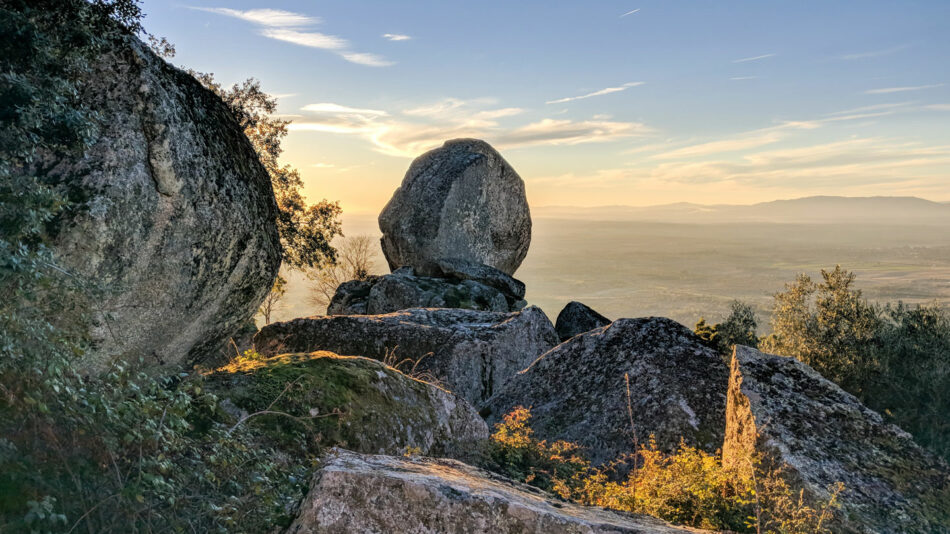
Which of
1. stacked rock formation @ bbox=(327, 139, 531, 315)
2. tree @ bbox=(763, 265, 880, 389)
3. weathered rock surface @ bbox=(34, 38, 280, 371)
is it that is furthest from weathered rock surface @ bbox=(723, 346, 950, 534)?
tree @ bbox=(763, 265, 880, 389)

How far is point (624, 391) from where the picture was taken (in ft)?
38.2

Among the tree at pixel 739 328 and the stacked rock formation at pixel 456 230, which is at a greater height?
the stacked rock formation at pixel 456 230

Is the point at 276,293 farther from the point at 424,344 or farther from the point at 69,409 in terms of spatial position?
the point at 69,409

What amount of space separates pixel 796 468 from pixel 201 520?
6.58 meters

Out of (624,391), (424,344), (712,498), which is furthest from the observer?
(424,344)

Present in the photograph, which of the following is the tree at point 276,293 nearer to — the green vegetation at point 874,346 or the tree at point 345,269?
the tree at point 345,269

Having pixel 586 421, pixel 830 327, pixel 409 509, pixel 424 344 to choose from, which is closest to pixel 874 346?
pixel 830 327

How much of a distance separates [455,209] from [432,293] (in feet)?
21.7

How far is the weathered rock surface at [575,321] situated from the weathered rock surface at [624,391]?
11.8 meters

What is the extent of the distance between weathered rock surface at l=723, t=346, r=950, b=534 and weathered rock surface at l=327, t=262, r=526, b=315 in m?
17.1

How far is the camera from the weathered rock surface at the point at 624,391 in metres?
10.9

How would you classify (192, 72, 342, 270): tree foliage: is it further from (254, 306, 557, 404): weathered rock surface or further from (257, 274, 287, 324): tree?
(254, 306, 557, 404): weathered rock surface

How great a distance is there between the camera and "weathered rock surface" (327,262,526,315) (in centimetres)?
2644

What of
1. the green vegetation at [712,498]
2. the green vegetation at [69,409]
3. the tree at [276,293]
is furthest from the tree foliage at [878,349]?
the tree at [276,293]
